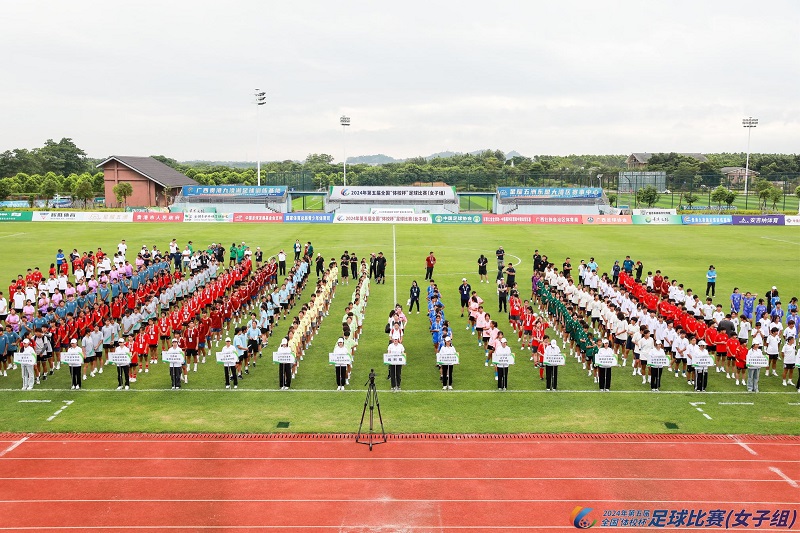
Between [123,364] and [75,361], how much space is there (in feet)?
3.51

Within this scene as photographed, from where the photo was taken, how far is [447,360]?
15.5 meters

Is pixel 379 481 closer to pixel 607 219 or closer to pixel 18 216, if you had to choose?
pixel 607 219

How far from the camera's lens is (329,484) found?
11.2m

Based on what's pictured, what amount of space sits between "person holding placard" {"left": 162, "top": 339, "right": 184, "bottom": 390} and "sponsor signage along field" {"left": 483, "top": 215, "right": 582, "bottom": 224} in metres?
43.5

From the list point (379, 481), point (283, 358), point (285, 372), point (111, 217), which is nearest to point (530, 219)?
point (111, 217)

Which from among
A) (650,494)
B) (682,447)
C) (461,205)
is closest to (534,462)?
(650,494)

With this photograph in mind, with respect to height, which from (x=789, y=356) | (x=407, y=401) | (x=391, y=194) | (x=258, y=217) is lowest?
(x=407, y=401)

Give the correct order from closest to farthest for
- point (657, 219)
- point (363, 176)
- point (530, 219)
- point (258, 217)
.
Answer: point (657, 219) → point (258, 217) → point (530, 219) → point (363, 176)

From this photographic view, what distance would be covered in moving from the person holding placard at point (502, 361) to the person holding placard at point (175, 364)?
7.26m

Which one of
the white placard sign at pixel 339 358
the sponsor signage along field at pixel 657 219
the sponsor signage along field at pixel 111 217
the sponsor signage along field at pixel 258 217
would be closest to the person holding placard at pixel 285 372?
the white placard sign at pixel 339 358

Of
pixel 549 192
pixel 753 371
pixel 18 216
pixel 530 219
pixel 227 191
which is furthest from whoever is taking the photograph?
pixel 549 192

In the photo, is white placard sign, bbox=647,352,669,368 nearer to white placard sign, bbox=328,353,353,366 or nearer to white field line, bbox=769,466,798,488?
white field line, bbox=769,466,798,488

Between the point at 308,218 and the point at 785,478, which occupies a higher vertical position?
the point at 308,218

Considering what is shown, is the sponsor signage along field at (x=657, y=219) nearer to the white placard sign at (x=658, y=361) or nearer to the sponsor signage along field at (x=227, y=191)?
the sponsor signage along field at (x=227, y=191)
